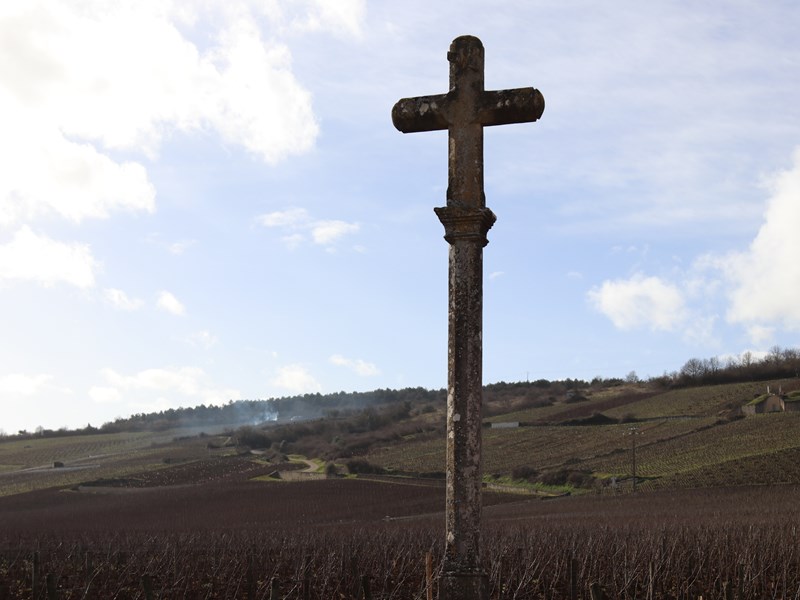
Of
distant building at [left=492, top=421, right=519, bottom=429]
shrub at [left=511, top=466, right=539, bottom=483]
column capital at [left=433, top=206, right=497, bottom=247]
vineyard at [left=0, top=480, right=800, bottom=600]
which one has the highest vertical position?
distant building at [left=492, top=421, right=519, bottom=429]

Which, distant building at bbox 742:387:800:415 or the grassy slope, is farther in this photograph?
distant building at bbox 742:387:800:415

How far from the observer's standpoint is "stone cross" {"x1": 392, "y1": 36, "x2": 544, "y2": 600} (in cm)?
638

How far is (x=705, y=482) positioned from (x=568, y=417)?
133 ft

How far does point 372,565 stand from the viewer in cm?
1939

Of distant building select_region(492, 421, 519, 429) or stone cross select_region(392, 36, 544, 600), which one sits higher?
distant building select_region(492, 421, 519, 429)

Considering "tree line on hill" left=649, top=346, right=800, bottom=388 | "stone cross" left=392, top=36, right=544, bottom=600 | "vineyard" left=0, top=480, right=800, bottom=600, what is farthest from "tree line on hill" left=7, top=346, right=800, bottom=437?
"stone cross" left=392, top=36, right=544, bottom=600

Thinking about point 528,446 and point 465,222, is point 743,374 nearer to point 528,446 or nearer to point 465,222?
point 528,446

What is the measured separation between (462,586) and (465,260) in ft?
7.55

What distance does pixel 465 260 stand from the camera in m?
6.62

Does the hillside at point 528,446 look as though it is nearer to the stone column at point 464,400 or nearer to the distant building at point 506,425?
the distant building at point 506,425

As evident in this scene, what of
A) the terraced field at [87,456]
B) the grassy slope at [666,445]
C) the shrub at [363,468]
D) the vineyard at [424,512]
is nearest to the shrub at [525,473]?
the vineyard at [424,512]

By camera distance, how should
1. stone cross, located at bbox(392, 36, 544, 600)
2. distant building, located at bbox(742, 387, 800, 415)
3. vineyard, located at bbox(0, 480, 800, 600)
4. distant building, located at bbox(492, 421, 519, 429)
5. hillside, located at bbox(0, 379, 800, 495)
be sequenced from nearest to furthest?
1. stone cross, located at bbox(392, 36, 544, 600)
2. vineyard, located at bbox(0, 480, 800, 600)
3. hillside, located at bbox(0, 379, 800, 495)
4. distant building, located at bbox(742, 387, 800, 415)
5. distant building, located at bbox(492, 421, 519, 429)

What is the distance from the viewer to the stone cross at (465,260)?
251 inches

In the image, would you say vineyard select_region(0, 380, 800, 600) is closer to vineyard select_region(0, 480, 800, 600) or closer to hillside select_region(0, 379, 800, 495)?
vineyard select_region(0, 480, 800, 600)
